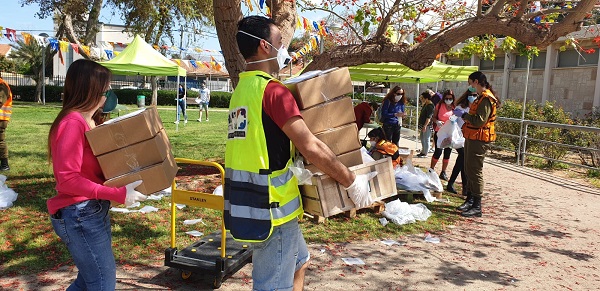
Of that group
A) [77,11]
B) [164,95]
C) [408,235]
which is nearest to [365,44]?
[408,235]

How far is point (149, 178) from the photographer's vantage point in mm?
2578

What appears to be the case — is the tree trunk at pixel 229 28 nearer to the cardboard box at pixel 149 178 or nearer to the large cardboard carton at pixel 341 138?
the cardboard box at pixel 149 178

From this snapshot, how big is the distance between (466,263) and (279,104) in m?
3.50

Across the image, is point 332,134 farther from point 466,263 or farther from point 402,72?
point 402,72

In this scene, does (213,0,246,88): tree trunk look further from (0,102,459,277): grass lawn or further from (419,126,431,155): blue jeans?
(419,126,431,155): blue jeans

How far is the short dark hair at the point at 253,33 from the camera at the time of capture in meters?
2.33

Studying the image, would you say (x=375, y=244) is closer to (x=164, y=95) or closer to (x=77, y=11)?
(x=77, y=11)

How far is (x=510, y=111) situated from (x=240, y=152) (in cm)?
1369

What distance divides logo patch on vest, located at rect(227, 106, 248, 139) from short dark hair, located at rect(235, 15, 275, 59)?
29 cm

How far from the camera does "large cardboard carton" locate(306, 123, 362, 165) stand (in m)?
2.52

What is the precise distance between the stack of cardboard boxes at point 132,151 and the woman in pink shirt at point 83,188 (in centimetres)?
6

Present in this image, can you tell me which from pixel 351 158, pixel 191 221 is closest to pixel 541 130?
pixel 191 221

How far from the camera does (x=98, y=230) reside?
97.0 inches

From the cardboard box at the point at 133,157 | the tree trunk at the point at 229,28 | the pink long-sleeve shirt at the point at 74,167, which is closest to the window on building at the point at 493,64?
the tree trunk at the point at 229,28
